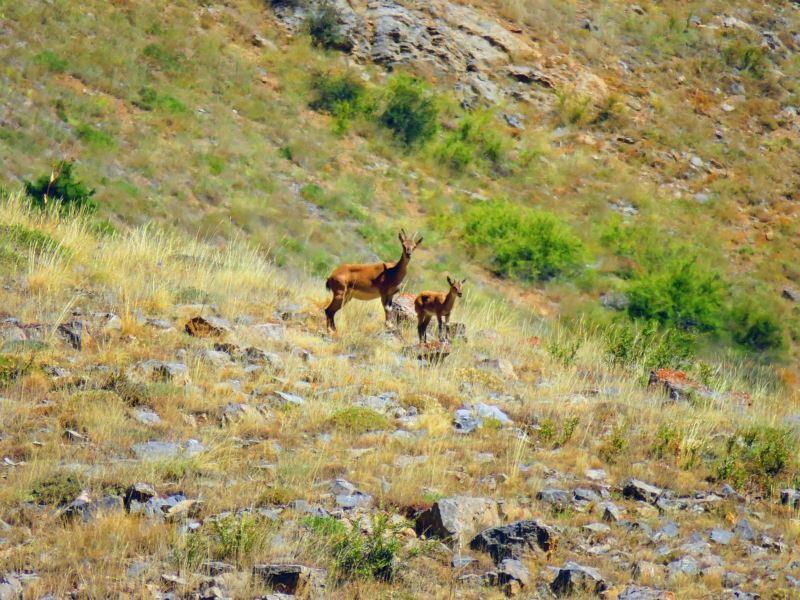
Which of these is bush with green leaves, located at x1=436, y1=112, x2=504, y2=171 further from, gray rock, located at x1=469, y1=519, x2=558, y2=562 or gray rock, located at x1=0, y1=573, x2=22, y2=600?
gray rock, located at x1=0, y1=573, x2=22, y2=600

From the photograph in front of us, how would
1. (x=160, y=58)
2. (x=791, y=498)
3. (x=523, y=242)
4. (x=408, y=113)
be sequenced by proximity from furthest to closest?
(x=408, y=113), (x=160, y=58), (x=523, y=242), (x=791, y=498)

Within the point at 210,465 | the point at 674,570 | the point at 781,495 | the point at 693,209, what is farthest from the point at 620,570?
the point at 693,209

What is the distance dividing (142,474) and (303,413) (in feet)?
6.66

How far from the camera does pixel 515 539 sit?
6.47m

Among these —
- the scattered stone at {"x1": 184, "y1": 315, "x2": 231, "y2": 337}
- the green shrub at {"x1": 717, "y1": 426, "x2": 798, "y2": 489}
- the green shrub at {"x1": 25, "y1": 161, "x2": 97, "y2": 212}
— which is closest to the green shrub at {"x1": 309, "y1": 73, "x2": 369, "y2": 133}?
the green shrub at {"x1": 25, "y1": 161, "x2": 97, "y2": 212}

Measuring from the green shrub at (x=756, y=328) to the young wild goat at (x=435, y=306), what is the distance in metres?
19.5

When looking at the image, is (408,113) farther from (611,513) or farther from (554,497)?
(611,513)

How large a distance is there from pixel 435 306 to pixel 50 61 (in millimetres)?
20009

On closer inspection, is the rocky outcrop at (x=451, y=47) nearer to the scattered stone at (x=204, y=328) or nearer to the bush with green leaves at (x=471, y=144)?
the bush with green leaves at (x=471, y=144)

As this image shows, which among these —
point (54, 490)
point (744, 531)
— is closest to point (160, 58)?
point (54, 490)

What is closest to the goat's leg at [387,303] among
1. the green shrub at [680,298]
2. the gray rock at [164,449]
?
the gray rock at [164,449]

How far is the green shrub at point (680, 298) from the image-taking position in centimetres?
2931

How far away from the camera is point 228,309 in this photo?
11.7m

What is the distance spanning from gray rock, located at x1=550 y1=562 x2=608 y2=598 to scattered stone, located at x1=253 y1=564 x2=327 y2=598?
57.3 inches
